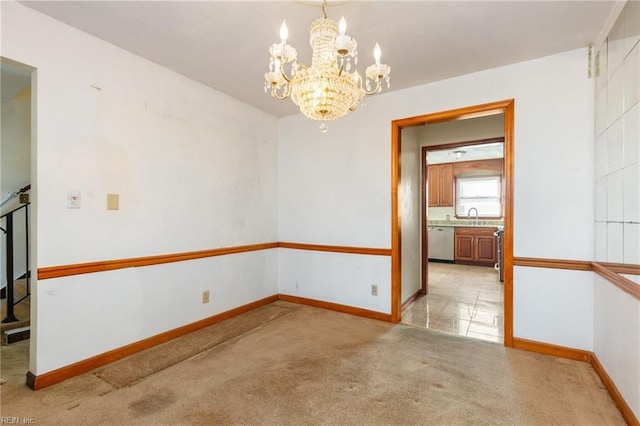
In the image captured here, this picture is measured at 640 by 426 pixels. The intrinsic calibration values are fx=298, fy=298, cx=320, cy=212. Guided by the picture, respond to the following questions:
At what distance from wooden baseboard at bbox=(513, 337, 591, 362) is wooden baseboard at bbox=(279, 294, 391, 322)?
1185 mm

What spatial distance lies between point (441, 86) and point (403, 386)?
269 cm

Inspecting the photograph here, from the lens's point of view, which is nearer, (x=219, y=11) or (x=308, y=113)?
(x=308, y=113)

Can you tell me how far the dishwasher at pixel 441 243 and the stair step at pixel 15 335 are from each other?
7.08 meters

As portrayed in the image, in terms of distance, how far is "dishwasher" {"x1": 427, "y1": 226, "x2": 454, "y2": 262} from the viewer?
23.1 ft

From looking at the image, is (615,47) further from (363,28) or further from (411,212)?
(411,212)

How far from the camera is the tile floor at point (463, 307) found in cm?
304

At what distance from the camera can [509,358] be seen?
2.41m

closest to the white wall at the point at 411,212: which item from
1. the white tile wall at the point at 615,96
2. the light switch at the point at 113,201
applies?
the white tile wall at the point at 615,96

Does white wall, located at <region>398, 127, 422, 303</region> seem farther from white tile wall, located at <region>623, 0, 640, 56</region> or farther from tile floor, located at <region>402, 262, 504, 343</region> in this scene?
white tile wall, located at <region>623, 0, 640, 56</region>

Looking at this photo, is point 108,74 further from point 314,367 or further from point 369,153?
point 314,367

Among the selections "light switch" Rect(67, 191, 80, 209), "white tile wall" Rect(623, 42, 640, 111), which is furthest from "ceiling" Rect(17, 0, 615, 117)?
"light switch" Rect(67, 191, 80, 209)

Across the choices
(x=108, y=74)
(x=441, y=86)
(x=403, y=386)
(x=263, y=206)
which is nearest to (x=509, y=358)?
(x=403, y=386)

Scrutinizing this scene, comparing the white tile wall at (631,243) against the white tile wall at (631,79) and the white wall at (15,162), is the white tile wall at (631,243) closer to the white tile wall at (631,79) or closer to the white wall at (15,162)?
the white tile wall at (631,79)

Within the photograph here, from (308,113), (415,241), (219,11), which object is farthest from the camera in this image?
(415,241)
